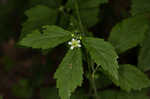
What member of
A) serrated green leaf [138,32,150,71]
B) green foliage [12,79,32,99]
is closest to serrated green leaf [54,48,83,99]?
serrated green leaf [138,32,150,71]

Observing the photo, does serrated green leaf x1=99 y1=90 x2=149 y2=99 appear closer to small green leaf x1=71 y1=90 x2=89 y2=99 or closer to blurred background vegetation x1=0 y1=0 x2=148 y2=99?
small green leaf x1=71 y1=90 x2=89 y2=99

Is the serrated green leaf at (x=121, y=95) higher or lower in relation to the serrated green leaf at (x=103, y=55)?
lower

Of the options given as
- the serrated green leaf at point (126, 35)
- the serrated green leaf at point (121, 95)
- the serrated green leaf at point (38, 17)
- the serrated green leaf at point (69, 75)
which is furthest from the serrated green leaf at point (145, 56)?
the serrated green leaf at point (38, 17)

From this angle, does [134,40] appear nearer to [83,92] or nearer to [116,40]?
[116,40]

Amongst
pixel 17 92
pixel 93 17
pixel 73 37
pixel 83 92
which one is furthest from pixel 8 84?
pixel 73 37

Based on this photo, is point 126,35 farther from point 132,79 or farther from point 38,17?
point 38,17

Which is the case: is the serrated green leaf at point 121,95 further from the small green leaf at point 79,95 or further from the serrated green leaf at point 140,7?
the serrated green leaf at point 140,7
